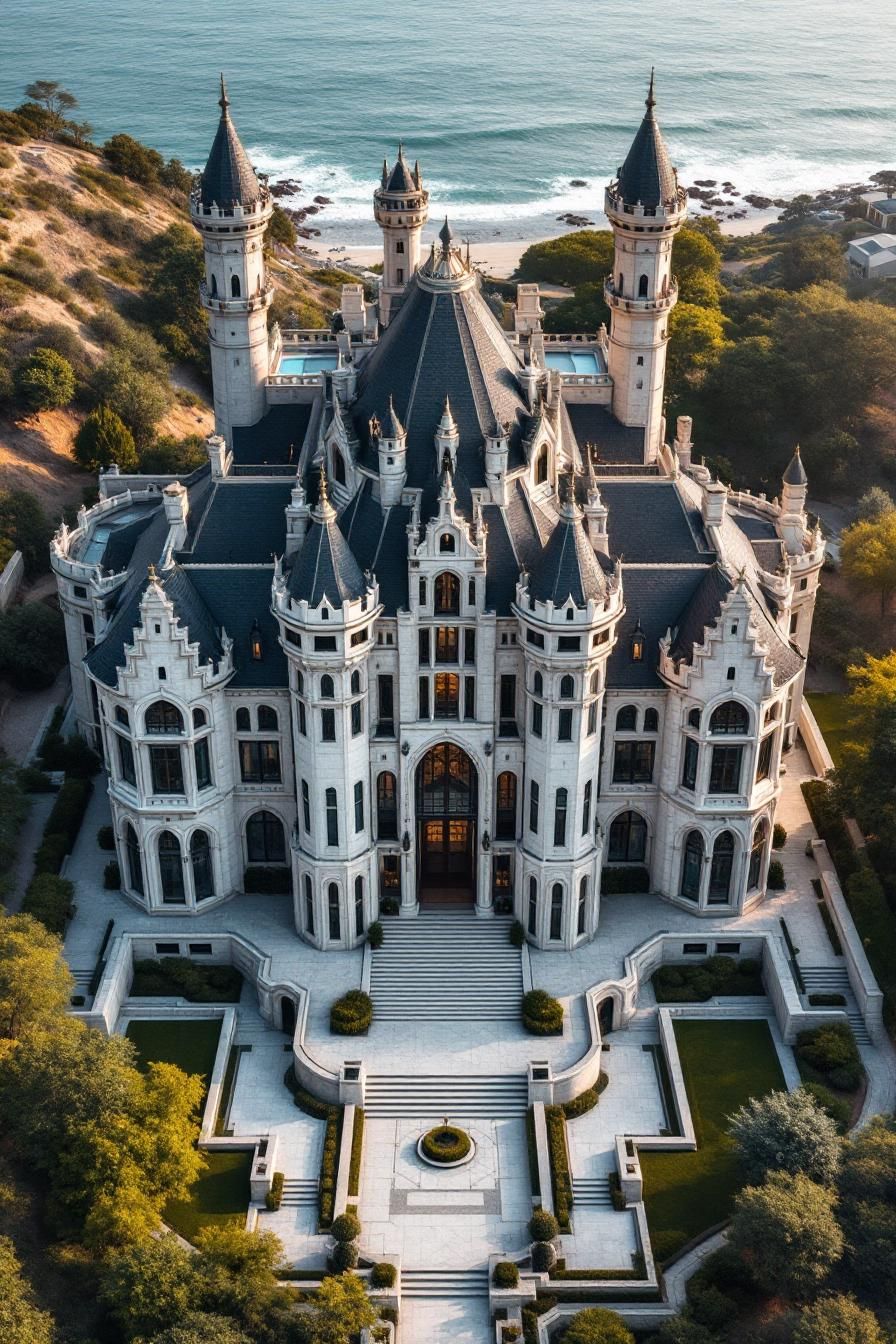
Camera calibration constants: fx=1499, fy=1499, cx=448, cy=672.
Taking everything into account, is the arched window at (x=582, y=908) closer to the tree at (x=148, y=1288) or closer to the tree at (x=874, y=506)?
the tree at (x=148, y=1288)

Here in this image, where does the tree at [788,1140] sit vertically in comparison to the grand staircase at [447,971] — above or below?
above

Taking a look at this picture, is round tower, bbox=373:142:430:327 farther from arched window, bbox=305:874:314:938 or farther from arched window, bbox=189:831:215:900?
Answer: arched window, bbox=305:874:314:938

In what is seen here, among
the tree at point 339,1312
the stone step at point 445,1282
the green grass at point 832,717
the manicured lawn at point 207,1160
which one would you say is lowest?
the manicured lawn at point 207,1160

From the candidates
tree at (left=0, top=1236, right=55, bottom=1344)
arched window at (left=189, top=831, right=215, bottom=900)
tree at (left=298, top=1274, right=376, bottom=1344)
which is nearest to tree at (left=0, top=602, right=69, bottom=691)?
arched window at (left=189, top=831, right=215, bottom=900)

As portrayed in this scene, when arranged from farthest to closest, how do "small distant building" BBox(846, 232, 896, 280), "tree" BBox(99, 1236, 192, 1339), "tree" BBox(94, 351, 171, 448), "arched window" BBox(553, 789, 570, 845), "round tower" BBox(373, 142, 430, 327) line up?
"small distant building" BBox(846, 232, 896, 280), "tree" BBox(94, 351, 171, 448), "round tower" BBox(373, 142, 430, 327), "arched window" BBox(553, 789, 570, 845), "tree" BBox(99, 1236, 192, 1339)

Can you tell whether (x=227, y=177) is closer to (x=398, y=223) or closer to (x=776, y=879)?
(x=398, y=223)

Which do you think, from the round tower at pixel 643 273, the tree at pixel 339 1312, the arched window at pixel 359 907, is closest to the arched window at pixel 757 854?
the arched window at pixel 359 907
